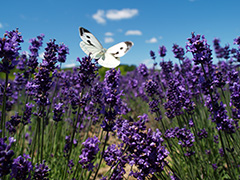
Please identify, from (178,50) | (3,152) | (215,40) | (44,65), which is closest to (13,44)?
(44,65)

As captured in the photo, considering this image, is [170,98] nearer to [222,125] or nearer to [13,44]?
[222,125]

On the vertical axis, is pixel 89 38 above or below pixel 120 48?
above

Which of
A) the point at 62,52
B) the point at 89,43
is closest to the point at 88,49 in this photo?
the point at 89,43

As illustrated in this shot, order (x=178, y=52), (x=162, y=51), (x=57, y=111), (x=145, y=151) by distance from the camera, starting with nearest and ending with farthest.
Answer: (x=145, y=151)
(x=57, y=111)
(x=178, y=52)
(x=162, y=51)

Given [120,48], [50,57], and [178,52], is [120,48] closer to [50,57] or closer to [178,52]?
[50,57]

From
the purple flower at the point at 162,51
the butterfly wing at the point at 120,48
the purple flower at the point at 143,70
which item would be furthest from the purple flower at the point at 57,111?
the purple flower at the point at 162,51

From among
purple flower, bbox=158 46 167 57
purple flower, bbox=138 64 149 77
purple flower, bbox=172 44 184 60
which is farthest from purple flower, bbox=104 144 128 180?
purple flower, bbox=158 46 167 57

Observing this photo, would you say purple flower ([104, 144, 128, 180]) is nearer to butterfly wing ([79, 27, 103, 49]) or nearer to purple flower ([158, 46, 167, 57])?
butterfly wing ([79, 27, 103, 49])

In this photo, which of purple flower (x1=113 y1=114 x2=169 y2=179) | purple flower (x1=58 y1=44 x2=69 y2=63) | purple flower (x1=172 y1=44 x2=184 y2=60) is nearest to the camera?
purple flower (x1=113 y1=114 x2=169 y2=179)
